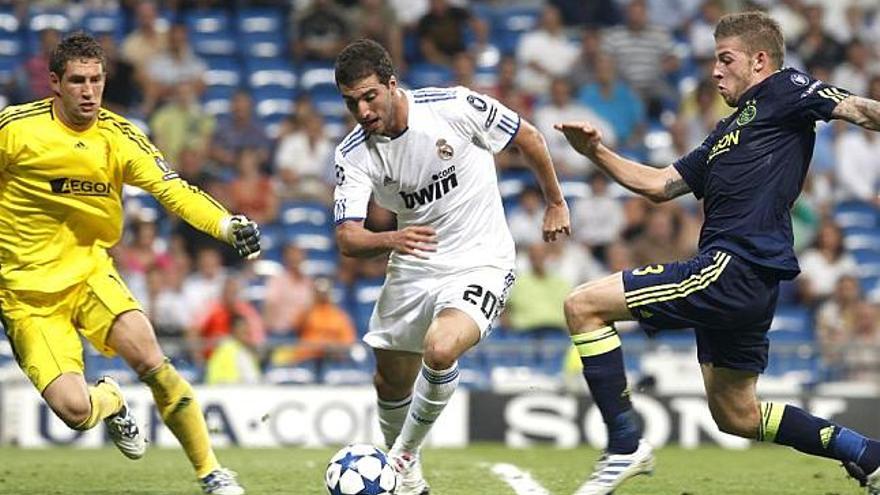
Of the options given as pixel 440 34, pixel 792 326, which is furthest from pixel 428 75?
pixel 792 326

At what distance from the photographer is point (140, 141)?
28.8 feet

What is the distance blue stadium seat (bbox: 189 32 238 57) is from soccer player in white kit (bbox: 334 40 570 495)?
10549 millimetres

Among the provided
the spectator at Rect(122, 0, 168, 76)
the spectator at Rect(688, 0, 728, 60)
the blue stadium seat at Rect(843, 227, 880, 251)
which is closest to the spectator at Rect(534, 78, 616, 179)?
the spectator at Rect(688, 0, 728, 60)

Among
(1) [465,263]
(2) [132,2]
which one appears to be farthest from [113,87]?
(1) [465,263]

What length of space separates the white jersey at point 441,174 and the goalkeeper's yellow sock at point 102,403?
159 centimetres

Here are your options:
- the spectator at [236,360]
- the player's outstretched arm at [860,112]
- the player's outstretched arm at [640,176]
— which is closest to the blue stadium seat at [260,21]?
the spectator at [236,360]

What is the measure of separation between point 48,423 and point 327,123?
533cm

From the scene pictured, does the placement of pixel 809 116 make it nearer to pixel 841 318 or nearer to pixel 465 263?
pixel 465 263

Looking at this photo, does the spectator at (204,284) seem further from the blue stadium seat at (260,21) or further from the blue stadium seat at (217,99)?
the blue stadium seat at (260,21)

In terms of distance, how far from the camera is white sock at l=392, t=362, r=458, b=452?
841 cm

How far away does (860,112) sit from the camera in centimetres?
740

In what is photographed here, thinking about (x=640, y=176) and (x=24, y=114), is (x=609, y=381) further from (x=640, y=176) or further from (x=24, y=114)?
(x=24, y=114)

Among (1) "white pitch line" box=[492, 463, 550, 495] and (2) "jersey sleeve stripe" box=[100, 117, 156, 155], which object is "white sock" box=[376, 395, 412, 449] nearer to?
(1) "white pitch line" box=[492, 463, 550, 495]

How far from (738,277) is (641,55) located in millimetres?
11879
